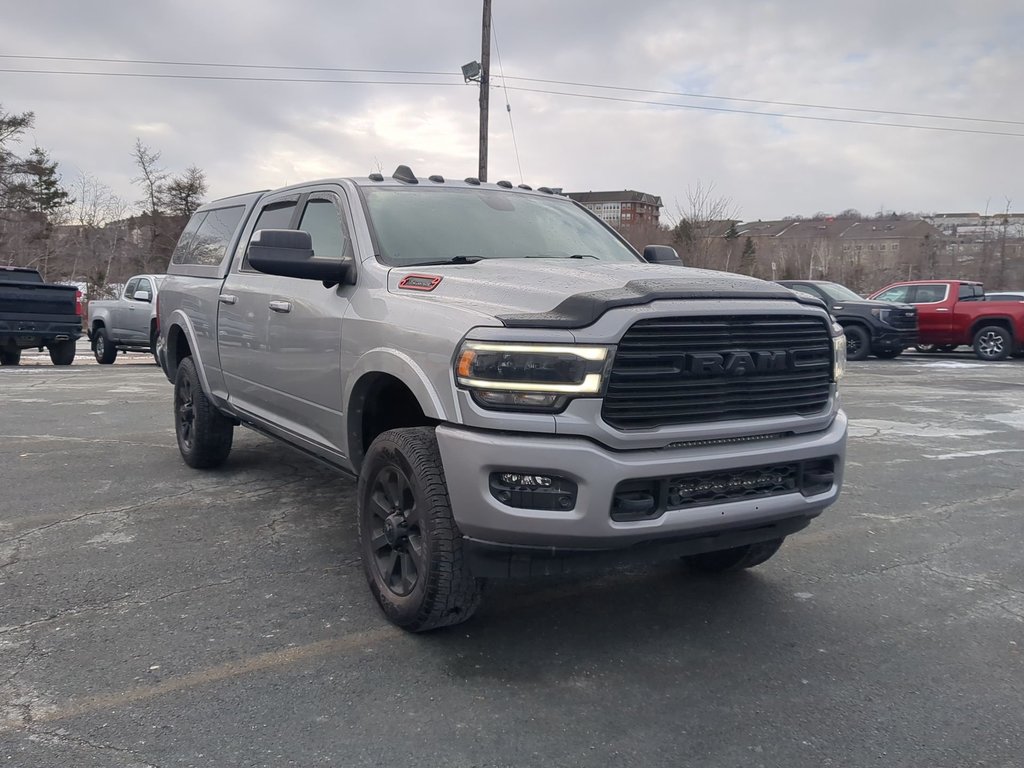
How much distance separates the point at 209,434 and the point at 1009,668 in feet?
16.2

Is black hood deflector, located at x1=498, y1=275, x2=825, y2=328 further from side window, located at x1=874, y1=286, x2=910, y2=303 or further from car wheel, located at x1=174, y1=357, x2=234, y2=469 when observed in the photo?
side window, located at x1=874, y1=286, x2=910, y2=303

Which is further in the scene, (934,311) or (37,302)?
(934,311)

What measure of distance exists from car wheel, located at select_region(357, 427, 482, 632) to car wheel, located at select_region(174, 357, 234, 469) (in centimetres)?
268

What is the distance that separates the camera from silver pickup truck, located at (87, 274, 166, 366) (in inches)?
631

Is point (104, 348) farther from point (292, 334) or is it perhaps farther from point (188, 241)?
point (292, 334)

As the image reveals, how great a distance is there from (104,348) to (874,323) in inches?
628

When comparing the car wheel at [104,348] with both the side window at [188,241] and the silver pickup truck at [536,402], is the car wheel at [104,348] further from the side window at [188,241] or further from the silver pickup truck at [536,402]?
the silver pickup truck at [536,402]

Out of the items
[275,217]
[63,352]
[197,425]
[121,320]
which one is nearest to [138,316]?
[121,320]

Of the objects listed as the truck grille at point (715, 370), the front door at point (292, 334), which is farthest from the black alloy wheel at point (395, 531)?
the truck grille at point (715, 370)

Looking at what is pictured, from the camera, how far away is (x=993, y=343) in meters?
17.6

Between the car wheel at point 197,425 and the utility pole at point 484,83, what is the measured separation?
16077 millimetres

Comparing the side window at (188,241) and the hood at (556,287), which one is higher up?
the side window at (188,241)

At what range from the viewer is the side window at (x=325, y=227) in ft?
14.0

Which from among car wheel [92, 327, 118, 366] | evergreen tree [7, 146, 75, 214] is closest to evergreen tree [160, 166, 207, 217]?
evergreen tree [7, 146, 75, 214]
